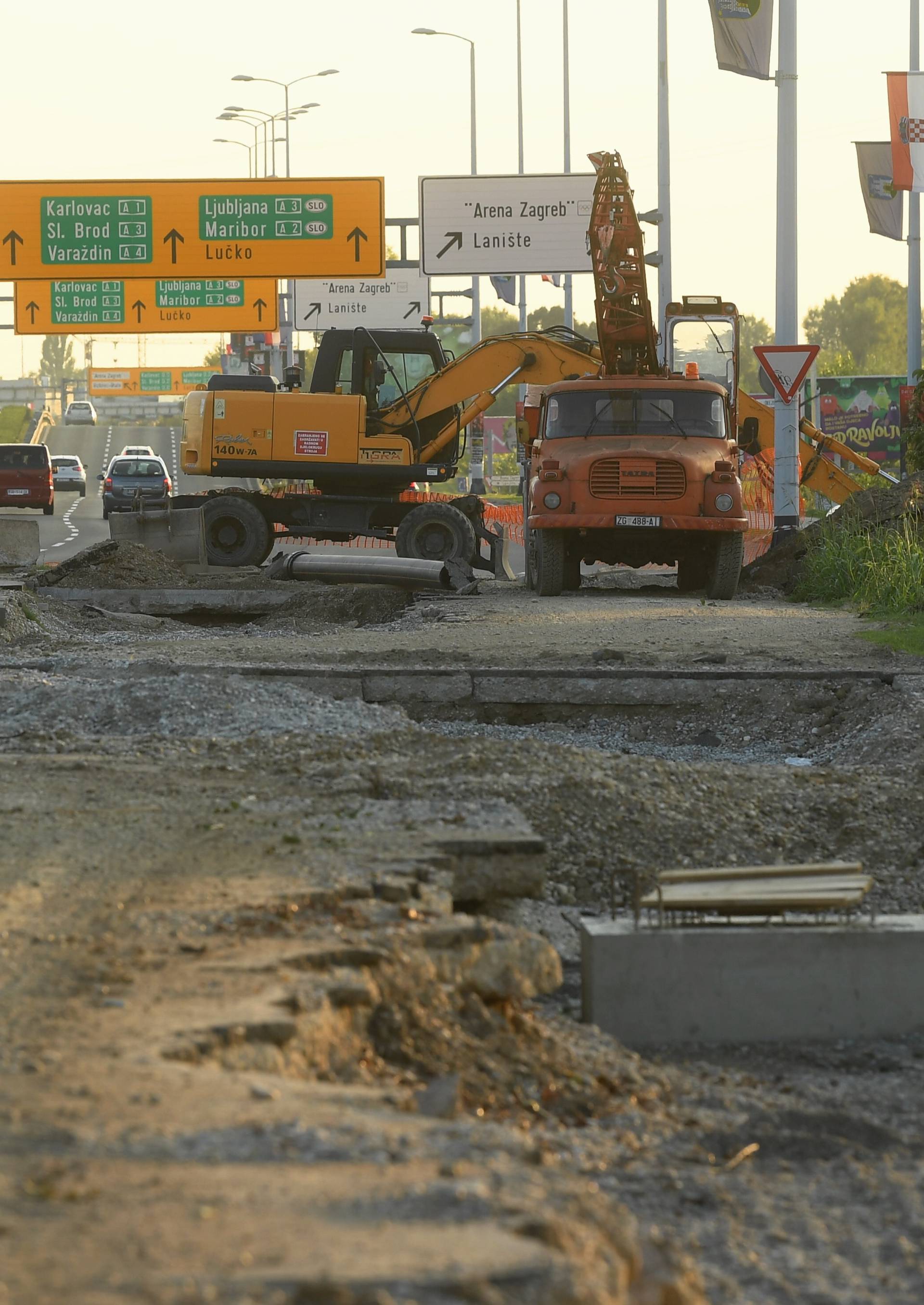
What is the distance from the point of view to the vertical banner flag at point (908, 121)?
28734 mm

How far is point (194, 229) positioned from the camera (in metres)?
36.2

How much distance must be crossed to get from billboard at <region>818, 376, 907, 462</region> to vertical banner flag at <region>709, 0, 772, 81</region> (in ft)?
80.2

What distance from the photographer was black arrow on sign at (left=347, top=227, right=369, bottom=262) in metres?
35.9

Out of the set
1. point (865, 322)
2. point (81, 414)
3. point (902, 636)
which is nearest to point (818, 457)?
point (902, 636)

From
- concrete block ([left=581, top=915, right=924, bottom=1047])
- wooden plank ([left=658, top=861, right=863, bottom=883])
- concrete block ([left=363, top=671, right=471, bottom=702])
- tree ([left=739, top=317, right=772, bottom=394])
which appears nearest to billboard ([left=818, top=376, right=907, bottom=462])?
concrete block ([left=363, top=671, right=471, bottom=702])

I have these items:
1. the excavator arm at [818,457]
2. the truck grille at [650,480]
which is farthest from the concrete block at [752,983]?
the excavator arm at [818,457]

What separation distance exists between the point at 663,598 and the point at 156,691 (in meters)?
10.7

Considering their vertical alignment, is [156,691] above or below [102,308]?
below

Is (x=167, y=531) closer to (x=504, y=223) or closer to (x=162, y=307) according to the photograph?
(x=504, y=223)

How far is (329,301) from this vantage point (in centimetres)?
5431

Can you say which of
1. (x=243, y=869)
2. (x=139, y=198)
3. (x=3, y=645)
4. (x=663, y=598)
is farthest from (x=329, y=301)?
(x=243, y=869)

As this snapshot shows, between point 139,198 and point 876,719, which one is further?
point 139,198

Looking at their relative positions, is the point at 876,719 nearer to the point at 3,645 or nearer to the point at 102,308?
the point at 3,645

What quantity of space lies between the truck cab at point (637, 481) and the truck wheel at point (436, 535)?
1471 millimetres
